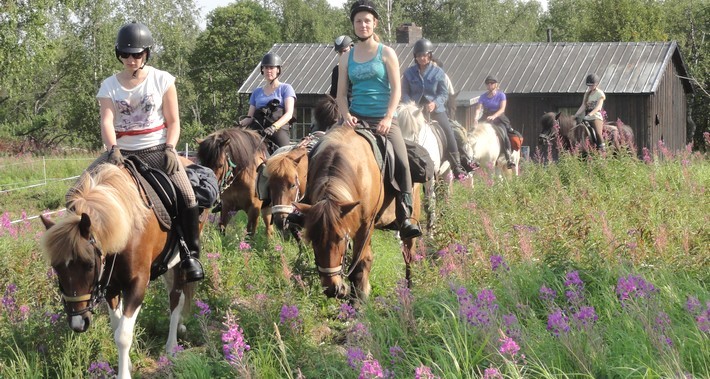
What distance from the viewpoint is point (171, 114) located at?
6.34m

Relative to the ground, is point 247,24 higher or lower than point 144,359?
higher

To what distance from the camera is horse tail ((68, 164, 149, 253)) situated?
535cm

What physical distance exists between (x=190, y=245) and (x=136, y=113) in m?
1.07

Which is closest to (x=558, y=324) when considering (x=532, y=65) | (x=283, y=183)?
(x=283, y=183)

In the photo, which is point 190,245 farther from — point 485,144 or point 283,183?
point 485,144

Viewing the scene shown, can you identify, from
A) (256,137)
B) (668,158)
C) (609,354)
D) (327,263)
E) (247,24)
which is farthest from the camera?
(247,24)

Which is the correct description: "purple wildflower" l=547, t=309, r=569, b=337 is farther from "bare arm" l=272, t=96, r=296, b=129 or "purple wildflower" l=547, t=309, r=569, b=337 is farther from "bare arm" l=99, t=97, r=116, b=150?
"bare arm" l=272, t=96, r=296, b=129

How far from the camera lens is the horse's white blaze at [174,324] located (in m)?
6.58

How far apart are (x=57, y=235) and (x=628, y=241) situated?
14.5 feet

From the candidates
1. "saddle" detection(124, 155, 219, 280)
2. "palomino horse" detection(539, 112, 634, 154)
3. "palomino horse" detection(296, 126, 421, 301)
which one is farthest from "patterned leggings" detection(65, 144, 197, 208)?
"palomino horse" detection(539, 112, 634, 154)

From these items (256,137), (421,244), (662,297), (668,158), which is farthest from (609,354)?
(668,158)

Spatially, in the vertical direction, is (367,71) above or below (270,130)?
above

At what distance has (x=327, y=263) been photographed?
612 centimetres

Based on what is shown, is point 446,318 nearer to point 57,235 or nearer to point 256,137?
point 57,235
